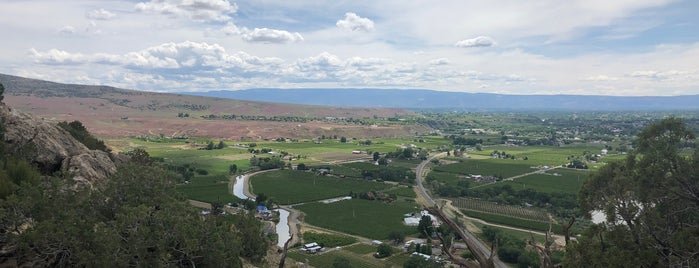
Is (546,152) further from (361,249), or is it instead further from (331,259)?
(331,259)

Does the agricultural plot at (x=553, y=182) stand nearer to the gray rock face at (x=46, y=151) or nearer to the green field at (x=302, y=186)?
the green field at (x=302, y=186)

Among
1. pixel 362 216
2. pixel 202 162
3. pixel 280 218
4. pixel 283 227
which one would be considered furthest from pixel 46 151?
pixel 202 162

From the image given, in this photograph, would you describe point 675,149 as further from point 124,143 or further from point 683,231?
point 124,143

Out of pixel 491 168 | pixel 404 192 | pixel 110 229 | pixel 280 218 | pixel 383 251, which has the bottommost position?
pixel 280 218

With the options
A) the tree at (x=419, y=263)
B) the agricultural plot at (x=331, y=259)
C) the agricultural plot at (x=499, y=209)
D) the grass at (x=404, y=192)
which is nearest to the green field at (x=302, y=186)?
the grass at (x=404, y=192)

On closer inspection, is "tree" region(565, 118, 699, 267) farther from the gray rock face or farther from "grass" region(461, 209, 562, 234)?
"grass" region(461, 209, 562, 234)

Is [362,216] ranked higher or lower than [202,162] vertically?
lower

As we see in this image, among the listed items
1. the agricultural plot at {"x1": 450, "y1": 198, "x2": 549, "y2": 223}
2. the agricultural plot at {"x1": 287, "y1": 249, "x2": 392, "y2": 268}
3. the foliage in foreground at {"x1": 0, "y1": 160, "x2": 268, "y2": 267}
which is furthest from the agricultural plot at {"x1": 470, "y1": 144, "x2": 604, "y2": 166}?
the foliage in foreground at {"x1": 0, "y1": 160, "x2": 268, "y2": 267}
